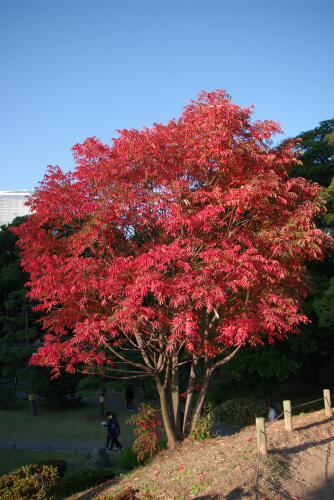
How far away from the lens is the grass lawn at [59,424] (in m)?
15.7

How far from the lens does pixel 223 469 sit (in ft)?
25.2

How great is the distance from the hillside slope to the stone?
2.34 meters

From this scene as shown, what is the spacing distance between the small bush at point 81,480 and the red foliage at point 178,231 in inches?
92.4

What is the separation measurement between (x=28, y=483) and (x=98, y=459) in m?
4.47

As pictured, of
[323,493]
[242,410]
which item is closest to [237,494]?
[323,493]

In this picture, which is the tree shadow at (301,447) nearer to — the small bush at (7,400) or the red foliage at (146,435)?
the red foliage at (146,435)

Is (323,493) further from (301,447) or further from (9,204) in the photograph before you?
(9,204)

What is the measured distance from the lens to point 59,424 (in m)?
17.8

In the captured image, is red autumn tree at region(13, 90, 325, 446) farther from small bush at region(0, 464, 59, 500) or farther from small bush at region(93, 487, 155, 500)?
small bush at region(93, 487, 155, 500)

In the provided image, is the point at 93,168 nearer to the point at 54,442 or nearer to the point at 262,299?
the point at 262,299

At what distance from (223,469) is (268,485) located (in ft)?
3.56

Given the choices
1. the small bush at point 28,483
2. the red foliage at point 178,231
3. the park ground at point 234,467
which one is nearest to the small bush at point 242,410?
the park ground at point 234,467

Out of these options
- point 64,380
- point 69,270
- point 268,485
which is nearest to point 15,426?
point 64,380

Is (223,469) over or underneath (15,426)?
over
